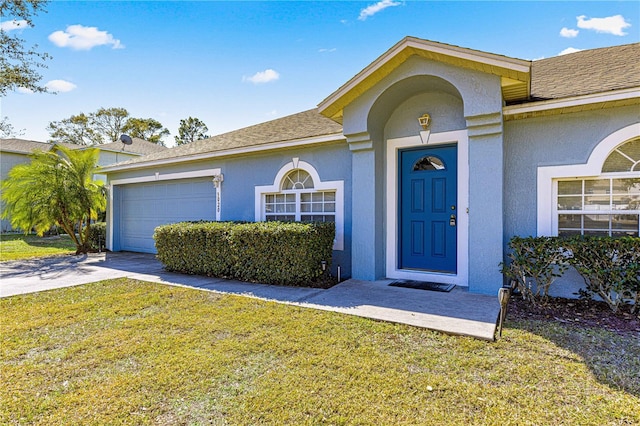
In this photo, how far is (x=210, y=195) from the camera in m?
10.5

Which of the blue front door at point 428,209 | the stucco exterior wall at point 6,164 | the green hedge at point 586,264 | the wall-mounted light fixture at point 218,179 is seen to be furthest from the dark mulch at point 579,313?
the stucco exterior wall at point 6,164

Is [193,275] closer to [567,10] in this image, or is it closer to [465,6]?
[465,6]

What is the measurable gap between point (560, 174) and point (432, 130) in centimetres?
230

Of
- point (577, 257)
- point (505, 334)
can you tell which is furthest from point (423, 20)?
point (505, 334)

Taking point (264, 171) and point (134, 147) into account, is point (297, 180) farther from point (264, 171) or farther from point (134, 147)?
point (134, 147)

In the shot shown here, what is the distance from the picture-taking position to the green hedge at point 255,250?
6586mm

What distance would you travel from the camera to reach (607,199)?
5387mm

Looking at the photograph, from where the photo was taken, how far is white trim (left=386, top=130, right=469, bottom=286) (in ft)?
20.5

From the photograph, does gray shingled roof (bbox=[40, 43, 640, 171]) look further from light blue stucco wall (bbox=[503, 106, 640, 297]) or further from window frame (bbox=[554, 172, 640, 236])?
window frame (bbox=[554, 172, 640, 236])

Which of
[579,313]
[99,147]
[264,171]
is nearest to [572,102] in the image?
[579,313]

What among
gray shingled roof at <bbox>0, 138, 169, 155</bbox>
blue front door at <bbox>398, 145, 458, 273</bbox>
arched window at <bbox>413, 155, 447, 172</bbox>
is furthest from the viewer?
gray shingled roof at <bbox>0, 138, 169, 155</bbox>

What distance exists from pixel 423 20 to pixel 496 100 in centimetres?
504

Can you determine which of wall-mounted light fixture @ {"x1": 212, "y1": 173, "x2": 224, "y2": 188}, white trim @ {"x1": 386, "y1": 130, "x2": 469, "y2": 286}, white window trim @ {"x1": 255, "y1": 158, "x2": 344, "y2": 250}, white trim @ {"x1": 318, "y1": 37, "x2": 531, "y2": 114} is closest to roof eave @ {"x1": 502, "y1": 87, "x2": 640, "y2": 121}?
white trim @ {"x1": 318, "y1": 37, "x2": 531, "y2": 114}

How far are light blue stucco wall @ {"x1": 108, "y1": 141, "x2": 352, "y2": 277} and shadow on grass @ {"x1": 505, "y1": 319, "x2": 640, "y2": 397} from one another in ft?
12.8
